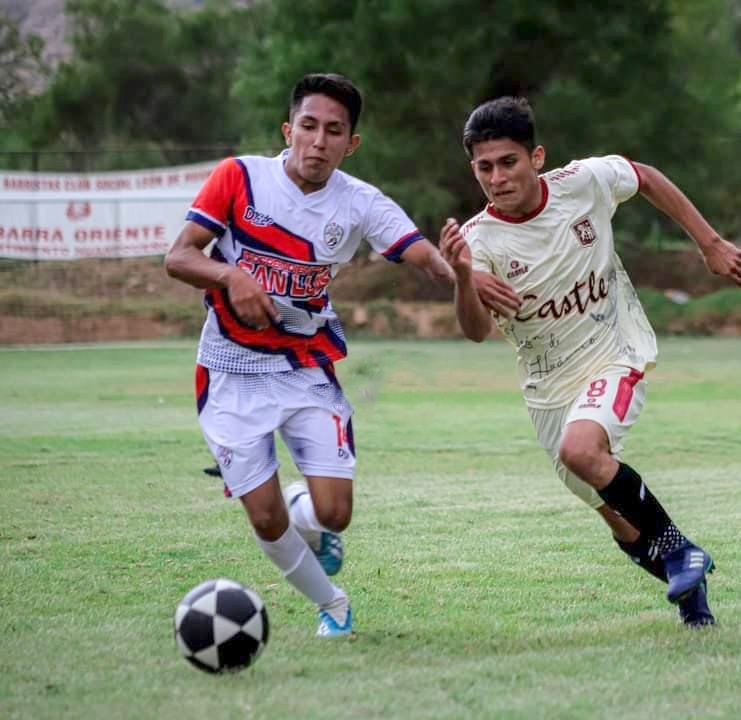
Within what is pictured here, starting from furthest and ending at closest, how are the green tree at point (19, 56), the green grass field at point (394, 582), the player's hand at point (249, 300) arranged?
the green tree at point (19, 56), the player's hand at point (249, 300), the green grass field at point (394, 582)

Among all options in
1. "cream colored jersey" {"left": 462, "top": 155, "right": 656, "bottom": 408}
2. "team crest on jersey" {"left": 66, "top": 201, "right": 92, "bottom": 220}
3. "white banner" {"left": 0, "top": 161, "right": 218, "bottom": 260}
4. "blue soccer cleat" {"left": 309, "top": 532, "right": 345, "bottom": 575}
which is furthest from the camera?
"team crest on jersey" {"left": 66, "top": 201, "right": 92, "bottom": 220}

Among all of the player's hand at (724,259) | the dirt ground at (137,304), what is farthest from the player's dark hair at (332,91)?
the dirt ground at (137,304)

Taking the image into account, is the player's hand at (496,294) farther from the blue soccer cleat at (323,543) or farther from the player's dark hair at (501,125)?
the blue soccer cleat at (323,543)

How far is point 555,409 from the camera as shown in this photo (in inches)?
221

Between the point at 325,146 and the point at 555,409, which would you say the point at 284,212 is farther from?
the point at 555,409

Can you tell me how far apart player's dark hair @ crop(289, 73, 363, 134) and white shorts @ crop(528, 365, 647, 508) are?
4.51 feet

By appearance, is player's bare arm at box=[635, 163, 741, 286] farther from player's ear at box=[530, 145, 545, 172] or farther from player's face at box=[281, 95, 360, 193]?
player's face at box=[281, 95, 360, 193]

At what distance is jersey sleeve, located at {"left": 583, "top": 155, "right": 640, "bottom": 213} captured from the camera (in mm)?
5805

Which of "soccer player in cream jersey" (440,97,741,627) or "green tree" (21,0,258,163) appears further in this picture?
"green tree" (21,0,258,163)

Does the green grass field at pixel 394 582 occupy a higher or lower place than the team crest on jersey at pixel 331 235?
lower

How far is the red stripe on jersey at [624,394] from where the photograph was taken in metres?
5.29

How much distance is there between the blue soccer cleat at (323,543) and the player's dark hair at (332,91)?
1.45 m

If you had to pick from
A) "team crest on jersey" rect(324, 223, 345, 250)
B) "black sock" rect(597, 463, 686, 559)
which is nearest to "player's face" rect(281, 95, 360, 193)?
"team crest on jersey" rect(324, 223, 345, 250)

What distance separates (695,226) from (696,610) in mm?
1586
